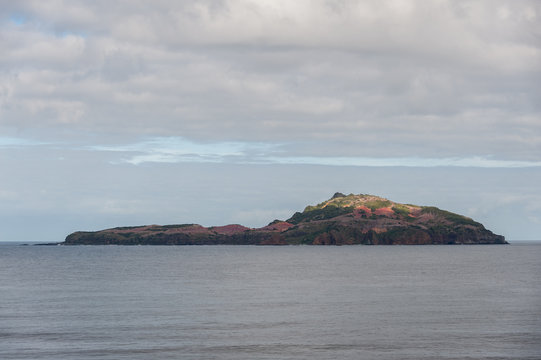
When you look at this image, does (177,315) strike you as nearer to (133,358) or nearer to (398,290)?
(133,358)

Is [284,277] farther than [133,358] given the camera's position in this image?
Yes

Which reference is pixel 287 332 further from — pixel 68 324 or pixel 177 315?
pixel 68 324

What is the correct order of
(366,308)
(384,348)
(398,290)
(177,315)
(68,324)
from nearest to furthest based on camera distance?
(384,348)
(68,324)
(177,315)
(366,308)
(398,290)

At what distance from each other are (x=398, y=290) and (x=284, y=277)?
1385 inches

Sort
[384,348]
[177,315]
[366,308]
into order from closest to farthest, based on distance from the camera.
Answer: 1. [384,348]
2. [177,315]
3. [366,308]

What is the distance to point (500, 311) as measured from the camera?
77.1 m

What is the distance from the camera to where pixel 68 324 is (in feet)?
221

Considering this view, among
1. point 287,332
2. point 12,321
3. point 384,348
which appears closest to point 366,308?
point 287,332

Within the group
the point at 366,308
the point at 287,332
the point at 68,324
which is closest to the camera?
the point at 287,332

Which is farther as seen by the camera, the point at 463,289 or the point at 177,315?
Answer: the point at 463,289

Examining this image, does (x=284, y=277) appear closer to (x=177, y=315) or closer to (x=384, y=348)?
(x=177, y=315)

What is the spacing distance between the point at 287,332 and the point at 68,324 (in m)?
22.0

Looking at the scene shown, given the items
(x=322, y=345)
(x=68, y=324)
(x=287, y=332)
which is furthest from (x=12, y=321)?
(x=322, y=345)

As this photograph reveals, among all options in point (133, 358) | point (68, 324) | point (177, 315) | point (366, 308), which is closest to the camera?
point (133, 358)
